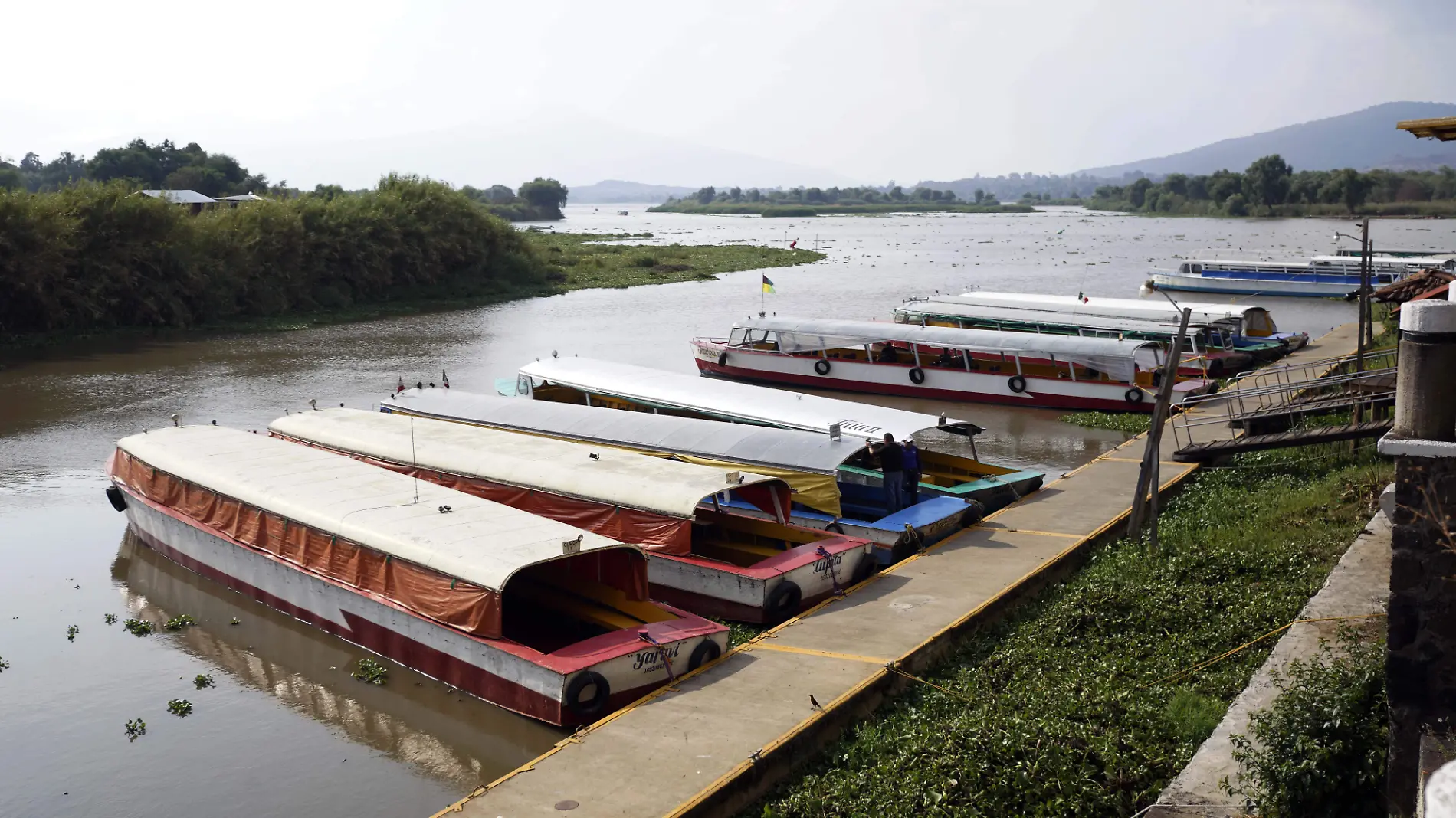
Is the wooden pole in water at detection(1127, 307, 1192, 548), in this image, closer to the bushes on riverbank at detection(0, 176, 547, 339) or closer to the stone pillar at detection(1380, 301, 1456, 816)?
the stone pillar at detection(1380, 301, 1456, 816)

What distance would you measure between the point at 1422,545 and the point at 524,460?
43.5 feet

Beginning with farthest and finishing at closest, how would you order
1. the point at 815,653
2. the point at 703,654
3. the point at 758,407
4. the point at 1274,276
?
the point at 1274,276, the point at 758,407, the point at 815,653, the point at 703,654

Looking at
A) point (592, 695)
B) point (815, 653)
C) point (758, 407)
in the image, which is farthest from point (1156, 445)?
point (758, 407)

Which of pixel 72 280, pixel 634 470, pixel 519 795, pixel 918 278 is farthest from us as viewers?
pixel 918 278

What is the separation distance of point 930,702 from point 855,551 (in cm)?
433

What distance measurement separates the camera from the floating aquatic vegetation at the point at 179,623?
1691 centimetres

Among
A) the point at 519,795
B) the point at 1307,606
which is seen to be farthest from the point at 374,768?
the point at 1307,606

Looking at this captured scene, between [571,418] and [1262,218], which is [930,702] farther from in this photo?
[1262,218]

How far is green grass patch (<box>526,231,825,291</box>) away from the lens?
229ft

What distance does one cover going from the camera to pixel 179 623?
1700 cm

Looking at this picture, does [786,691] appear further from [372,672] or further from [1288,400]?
[1288,400]

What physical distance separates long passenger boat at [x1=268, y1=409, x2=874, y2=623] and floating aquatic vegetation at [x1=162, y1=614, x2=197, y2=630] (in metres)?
4.14

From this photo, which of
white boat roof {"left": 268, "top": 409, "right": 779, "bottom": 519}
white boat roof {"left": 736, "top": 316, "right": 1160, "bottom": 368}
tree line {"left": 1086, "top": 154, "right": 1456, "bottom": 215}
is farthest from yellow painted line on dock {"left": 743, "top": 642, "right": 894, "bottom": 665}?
tree line {"left": 1086, "top": 154, "right": 1456, "bottom": 215}

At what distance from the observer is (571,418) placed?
21469 millimetres
